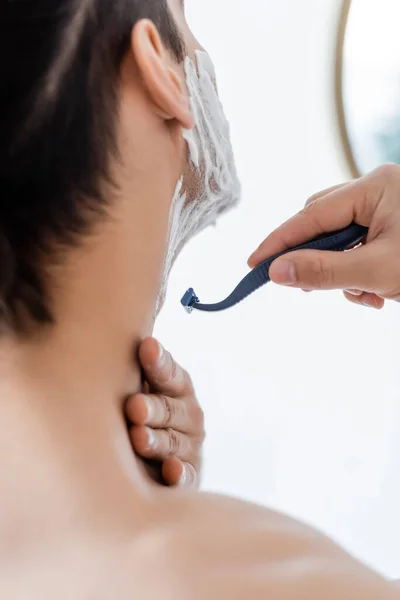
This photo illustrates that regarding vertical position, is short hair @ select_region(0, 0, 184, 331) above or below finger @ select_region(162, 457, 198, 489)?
above

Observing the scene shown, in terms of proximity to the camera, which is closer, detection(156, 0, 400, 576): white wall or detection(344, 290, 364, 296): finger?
detection(344, 290, 364, 296): finger

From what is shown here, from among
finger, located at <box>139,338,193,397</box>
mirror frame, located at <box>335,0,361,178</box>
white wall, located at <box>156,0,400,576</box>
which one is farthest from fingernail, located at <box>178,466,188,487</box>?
mirror frame, located at <box>335,0,361,178</box>

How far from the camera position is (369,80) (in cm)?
137

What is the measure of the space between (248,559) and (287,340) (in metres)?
0.94

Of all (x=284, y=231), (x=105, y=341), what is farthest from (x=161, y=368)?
(x=284, y=231)

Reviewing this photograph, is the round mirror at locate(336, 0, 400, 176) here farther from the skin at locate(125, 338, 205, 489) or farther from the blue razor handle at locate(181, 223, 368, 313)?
the skin at locate(125, 338, 205, 489)

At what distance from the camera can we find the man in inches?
17.8

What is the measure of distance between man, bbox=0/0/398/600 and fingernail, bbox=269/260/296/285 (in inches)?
6.2

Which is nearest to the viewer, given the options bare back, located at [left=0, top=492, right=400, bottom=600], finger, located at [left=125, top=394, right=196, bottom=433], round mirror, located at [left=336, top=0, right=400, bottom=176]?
bare back, located at [left=0, top=492, right=400, bottom=600]

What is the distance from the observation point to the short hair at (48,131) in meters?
0.47

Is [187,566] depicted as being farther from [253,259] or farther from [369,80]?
[369,80]

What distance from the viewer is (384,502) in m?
1.43

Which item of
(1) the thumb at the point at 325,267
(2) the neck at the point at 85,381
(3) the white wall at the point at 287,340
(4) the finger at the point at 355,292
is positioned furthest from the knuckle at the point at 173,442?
(3) the white wall at the point at 287,340

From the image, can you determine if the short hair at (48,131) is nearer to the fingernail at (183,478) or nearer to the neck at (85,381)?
the neck at (85,381)
